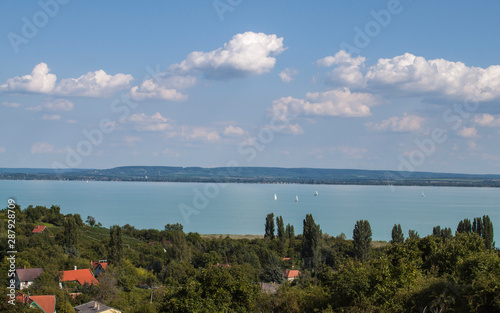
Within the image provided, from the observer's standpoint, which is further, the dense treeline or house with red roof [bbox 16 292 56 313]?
house with red roof [bbox 16 292 56 313]

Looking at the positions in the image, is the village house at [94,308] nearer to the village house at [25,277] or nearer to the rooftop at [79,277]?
the village house at [25,277]

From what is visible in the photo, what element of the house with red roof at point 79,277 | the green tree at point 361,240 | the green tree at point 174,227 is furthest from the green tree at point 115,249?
the green tree at point 361,240

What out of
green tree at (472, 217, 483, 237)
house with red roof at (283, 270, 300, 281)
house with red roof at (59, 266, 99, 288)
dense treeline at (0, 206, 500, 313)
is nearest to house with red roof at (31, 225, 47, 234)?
dense treeline at (0, 206, 500, 313)

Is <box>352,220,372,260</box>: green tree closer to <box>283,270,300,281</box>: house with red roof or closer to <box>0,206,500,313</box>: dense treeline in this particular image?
<box>0,206,500,313</box>: dense treeline

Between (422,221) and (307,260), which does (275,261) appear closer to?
(307,260)

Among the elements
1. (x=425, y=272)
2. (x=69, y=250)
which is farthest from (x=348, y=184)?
(x=425, y=272)

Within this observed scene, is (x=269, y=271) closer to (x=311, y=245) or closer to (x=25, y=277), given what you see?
(x=311, y=245)
